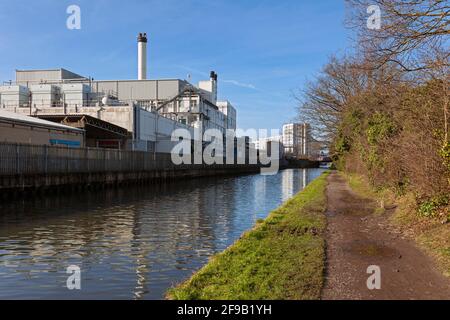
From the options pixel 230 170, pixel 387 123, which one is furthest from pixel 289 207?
pixel 230 170

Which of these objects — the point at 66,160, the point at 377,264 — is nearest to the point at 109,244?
the point at 377,264

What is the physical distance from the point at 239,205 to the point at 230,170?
189 ft

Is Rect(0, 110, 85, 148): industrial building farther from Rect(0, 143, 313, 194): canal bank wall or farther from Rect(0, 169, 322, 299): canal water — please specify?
Rect(0, 169, 322, 299): canal water

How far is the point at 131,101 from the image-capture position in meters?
51.4

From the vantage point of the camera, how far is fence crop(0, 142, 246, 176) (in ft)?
87.2

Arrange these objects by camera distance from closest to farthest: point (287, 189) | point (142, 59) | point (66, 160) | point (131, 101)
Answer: point (66, 160) → point (287, 189) → point (131, 101) → point (142, 59)

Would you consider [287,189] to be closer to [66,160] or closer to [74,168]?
[74,168]

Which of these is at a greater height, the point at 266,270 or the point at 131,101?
the point at 131,101

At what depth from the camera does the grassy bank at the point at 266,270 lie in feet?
22.5

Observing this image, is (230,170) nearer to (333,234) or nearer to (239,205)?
(239,205)

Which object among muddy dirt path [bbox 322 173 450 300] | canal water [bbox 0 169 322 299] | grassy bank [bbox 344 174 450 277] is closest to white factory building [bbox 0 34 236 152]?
canal water [bbox 0 169 322 299]

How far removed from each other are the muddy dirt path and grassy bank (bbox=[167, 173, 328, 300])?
30cm

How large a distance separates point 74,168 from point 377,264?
93.1 feet

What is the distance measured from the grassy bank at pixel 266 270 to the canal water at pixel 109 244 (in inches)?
42.0
